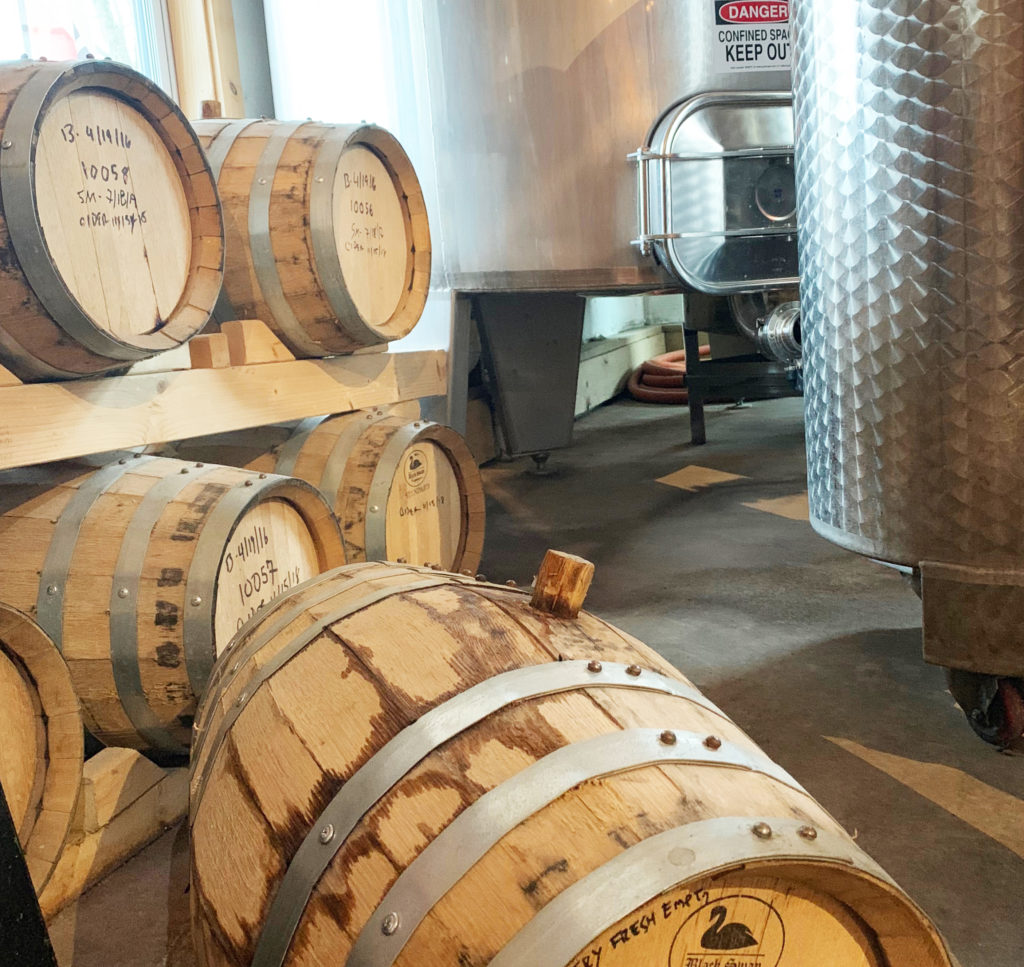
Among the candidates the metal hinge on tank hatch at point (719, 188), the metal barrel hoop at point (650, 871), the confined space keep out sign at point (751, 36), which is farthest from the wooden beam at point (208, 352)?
the confined space keep out sign at point (751, 36)

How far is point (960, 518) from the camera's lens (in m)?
1.95

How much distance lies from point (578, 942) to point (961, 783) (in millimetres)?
1818

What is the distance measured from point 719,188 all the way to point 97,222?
8.50ft

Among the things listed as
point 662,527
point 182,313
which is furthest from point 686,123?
point 182,313

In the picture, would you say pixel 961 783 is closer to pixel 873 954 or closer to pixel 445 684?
pixel 873 954

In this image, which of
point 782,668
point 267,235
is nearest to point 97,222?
point 267,235

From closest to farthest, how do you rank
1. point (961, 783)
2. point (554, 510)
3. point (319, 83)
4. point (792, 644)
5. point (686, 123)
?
point (961, 783), point (792, 644), point (686, 123), point (319, 83), point (554, 510)

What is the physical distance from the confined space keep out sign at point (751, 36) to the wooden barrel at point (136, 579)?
2.76m

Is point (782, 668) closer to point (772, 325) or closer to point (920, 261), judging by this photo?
point (920, 261)

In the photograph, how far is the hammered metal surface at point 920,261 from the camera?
5.86 feet

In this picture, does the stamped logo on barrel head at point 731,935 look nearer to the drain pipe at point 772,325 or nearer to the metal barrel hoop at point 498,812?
the metal barrel hoop at point 498,812

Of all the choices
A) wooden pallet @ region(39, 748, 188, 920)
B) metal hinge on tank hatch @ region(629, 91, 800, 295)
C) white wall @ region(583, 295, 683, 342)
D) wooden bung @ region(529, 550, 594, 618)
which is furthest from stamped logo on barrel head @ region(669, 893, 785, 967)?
white wall @ region(583, 295, 683, 342)

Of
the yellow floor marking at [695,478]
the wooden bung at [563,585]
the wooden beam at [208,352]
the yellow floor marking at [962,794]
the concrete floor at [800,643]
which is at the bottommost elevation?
the yellow floor marking at [962,794]

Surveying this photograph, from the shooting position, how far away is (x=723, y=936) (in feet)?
3.01
